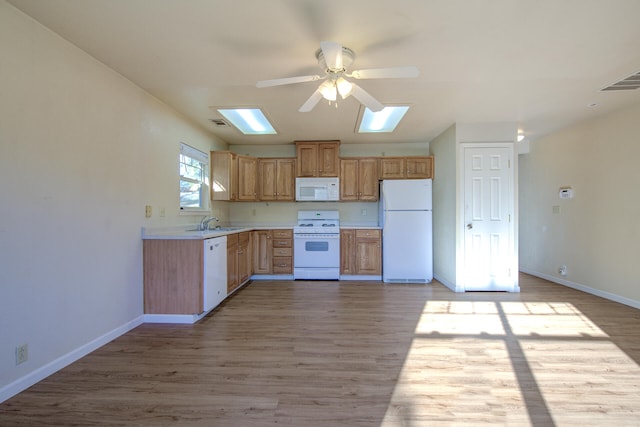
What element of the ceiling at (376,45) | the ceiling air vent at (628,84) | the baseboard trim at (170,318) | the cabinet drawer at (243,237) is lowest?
the baseboard trim at (170,318)

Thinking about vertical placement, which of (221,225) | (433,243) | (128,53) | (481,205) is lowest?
(433,243)

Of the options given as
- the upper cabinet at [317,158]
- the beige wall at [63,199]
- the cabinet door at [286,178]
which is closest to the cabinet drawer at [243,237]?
the cabinet door at [286,178]

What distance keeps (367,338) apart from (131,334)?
2196 mm

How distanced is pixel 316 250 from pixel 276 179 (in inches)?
56.9

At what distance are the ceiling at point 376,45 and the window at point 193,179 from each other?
752 millimetres

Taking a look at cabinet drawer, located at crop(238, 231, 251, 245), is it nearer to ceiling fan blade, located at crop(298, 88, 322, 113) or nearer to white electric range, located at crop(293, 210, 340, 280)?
white electric range, located at crop(293, 210, 340, 280)

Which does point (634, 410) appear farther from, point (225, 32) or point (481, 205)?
point (225, 32)

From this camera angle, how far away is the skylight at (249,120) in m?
3.67

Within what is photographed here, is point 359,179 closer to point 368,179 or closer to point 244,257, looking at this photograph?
point 368,179

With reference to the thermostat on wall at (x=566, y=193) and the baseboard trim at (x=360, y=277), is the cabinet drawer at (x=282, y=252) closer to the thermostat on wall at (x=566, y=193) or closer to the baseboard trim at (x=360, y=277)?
the baseboard trim at (x=360, y=277)

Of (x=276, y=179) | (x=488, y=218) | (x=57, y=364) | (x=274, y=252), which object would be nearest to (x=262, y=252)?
(x=274, y=252)

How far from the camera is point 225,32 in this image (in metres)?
2.00

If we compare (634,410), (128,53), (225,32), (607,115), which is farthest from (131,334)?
(607,115)

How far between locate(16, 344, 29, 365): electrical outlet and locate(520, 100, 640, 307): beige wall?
5757 mm
